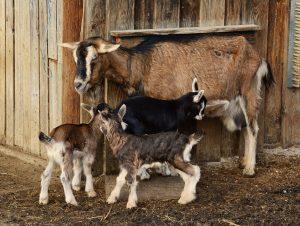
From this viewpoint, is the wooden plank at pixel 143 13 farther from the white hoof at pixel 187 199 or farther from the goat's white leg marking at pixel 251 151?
the white hoof at pixel 187 199

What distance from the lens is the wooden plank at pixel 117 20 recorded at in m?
9.49

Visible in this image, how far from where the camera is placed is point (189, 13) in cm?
993

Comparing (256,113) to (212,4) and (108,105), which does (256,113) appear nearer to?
(212,4)

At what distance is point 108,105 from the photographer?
9.16 meters

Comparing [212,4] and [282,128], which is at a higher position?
[212,4]

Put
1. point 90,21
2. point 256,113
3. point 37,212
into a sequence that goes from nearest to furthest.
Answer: point 37,212 < point 90,21 < point 256,113

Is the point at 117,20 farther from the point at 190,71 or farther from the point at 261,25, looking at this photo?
the point at 261,25

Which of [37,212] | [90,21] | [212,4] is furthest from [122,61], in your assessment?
[37,212]

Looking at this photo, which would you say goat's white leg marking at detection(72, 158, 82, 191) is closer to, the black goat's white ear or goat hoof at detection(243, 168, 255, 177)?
the black goat's white ear

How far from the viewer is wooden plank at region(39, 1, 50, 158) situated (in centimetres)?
1019

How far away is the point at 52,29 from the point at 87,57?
3.33ft

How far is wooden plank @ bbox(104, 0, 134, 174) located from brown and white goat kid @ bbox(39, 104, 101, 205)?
1.74 feet

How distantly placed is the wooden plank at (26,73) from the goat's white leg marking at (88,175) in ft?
5.99

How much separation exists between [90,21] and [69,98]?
95 centimetres
